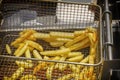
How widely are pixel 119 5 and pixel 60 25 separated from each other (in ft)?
1.25

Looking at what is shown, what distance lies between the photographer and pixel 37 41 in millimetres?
1711

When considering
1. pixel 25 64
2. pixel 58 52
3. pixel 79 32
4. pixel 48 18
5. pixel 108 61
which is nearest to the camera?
pixel 108 61

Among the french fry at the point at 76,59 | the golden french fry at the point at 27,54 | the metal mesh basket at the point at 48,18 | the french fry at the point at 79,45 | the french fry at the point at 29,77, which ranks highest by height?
the metal mesh basket at the point at 48,18

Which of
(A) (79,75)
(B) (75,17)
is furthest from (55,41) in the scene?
(A) (79,75)

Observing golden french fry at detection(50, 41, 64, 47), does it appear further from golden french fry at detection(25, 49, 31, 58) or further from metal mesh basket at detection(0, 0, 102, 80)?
golden french fry at detection(25, 49, 31, 58)

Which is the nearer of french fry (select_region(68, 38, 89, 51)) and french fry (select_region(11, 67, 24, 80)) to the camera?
french fry (select_region(11, 67, 24, 80))

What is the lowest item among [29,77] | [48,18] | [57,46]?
[29,77]

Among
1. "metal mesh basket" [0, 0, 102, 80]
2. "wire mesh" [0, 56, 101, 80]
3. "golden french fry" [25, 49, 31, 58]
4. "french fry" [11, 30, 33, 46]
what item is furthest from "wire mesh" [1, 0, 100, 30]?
"wire mesh" [0, 56, 101, 80]

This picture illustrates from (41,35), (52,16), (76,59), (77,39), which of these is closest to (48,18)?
(52,16)

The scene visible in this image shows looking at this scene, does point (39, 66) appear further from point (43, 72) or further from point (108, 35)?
point (108, 35)

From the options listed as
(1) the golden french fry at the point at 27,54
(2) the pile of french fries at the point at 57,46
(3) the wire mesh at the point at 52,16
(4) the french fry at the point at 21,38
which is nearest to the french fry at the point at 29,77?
(2) the pile of french fries at the point at 57,46

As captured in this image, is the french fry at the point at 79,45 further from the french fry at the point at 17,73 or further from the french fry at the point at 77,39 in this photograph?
the french fry at the point at 17,73

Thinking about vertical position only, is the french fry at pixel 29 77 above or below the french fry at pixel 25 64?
below

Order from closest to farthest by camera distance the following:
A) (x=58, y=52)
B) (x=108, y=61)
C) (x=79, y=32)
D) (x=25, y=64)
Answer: (x=108, y=61)
(x=25, y=64)
(x=58, y=52)
(x=79, y=32)
